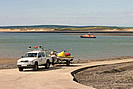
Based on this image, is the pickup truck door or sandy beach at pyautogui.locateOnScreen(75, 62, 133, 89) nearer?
sandy beach at pyautogui.locateOnScreen(75, 62, 133, 89)

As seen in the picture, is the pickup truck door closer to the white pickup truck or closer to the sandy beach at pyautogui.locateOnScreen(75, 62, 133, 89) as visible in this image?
the white pickup truck

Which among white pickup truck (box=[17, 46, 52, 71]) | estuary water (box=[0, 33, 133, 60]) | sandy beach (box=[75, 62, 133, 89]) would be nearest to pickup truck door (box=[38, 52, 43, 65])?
white pickup truck (box=[17, 46, 52, 71])

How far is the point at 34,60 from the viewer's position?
78.1 feet

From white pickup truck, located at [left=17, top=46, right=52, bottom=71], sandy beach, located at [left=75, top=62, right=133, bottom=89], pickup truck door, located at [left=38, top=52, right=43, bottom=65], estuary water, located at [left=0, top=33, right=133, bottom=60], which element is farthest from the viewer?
estuary water, located at [left=0, top=33, right=133, bottom=60]

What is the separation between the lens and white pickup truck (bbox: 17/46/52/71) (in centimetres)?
2348

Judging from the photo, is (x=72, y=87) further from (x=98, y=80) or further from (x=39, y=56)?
(x=39, y=56)

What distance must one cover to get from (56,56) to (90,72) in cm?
461

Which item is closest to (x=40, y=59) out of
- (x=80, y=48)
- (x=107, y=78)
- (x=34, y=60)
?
(x=34, y=60)

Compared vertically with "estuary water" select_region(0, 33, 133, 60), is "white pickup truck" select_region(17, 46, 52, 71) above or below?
above

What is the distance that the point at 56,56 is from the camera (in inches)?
1100

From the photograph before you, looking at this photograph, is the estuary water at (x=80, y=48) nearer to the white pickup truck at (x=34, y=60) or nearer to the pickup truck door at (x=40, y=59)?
the white pickup truck at (x=34, y=60)

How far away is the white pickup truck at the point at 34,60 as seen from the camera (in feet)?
77.0

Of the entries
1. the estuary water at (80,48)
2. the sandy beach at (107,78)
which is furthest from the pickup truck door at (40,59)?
the estuary water at (80,48)

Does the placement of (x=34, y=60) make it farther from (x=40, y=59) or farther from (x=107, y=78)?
(x=107, y=78)
